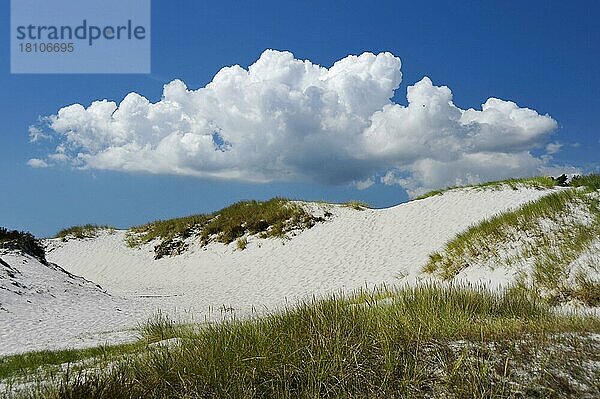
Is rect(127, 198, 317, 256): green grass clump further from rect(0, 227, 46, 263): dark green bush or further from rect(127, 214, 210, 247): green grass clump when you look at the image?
rect(0, 227, 46, 263): dark green bush

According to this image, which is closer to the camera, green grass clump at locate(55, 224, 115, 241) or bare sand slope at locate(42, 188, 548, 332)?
bare sand slope at locate(42, 188, 548, 332)

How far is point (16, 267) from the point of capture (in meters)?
16.0

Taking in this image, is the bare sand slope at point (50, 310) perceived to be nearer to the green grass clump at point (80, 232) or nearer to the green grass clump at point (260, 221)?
the green grass clump at point (260, 221)

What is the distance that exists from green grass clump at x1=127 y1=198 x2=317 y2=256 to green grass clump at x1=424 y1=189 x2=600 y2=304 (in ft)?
40.2

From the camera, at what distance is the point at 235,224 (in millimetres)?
28156

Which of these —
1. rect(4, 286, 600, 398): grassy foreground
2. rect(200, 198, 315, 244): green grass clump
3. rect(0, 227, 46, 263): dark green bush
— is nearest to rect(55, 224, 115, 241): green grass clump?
rect(200, 198, 315, 244): green grass clump

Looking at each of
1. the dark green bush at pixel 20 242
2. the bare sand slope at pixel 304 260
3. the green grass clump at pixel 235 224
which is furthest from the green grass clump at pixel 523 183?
the dark green bush at pixel 20 242

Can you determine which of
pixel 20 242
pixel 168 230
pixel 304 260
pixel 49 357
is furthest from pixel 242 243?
pixel 49 357

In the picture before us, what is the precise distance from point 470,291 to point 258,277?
14.1 meters

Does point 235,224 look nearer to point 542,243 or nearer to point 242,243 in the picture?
point 242,243

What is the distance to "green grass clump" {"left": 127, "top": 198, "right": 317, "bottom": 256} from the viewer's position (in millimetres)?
27000

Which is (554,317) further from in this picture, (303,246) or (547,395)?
(303,246)

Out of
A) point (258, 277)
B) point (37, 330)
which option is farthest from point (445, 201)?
point (37, 330)

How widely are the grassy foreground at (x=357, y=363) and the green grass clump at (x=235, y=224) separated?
797 inches
